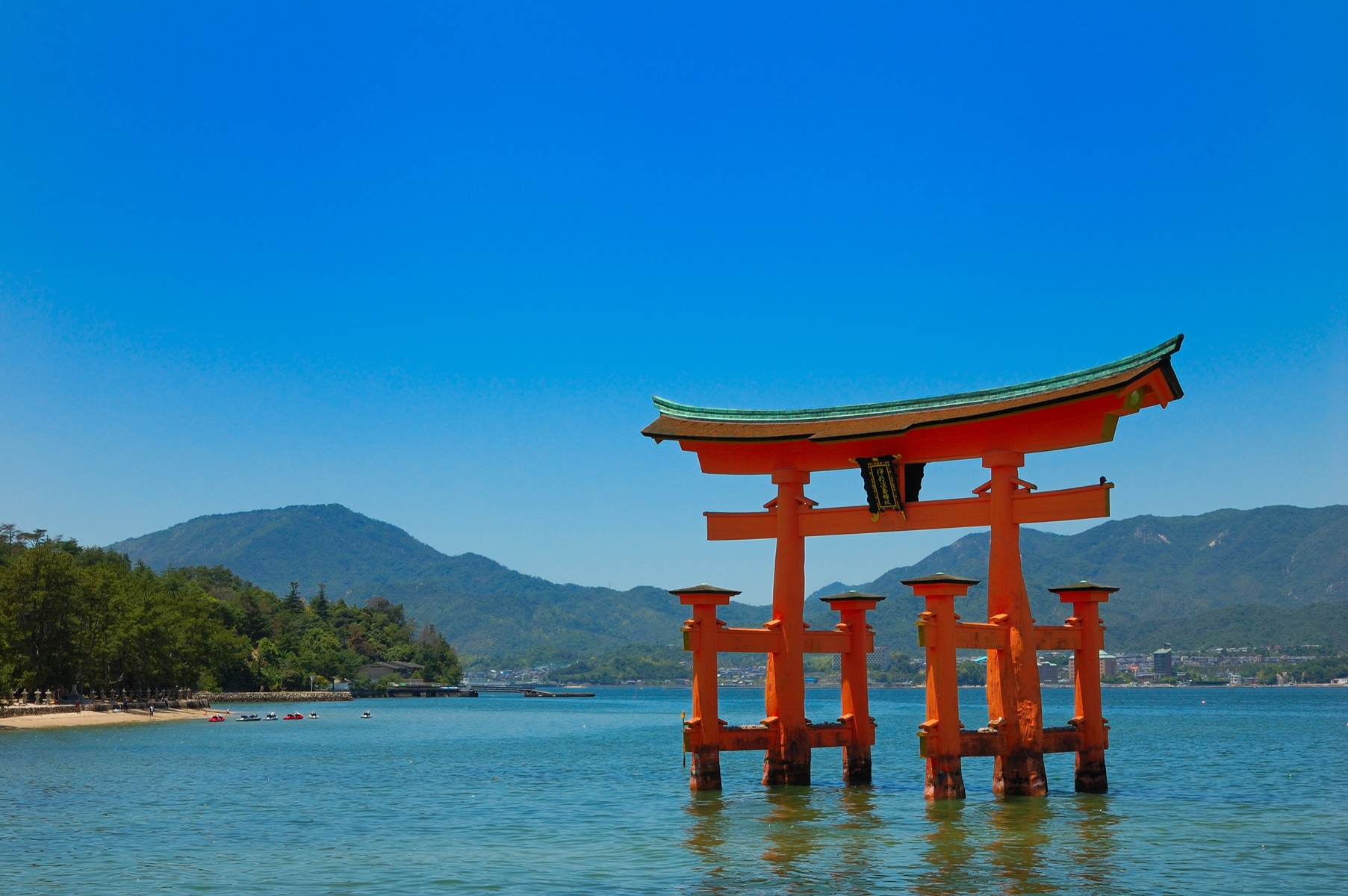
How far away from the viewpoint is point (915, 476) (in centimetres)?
2467

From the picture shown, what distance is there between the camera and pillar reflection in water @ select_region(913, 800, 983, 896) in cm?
1628

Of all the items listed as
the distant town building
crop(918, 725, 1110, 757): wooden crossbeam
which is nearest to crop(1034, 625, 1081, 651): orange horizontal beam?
crop(918, 725, 1110, 757): wooden crossbeam

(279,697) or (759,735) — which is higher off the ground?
(759,735)

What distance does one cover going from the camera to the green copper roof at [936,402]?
21234 mm

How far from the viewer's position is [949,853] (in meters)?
18.7

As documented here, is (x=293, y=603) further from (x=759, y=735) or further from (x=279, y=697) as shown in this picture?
(x=759, y=735)

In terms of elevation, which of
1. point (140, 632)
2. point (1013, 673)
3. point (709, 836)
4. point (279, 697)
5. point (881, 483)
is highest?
point (881, 483)

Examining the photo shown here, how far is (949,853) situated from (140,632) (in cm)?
6472

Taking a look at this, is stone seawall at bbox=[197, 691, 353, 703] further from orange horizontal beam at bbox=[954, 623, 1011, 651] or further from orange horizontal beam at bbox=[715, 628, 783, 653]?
orange horizontal beam at bbox=[954, 623, 1011, 651]

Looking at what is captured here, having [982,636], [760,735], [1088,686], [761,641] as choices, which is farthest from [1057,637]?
[760,735]

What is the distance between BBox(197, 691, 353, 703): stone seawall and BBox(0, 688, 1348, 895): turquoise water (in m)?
65.7

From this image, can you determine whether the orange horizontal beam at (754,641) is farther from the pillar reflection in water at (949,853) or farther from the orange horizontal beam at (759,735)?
the pillar reflection in water at (949,853)

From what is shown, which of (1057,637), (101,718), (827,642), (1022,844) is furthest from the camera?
(101,718)

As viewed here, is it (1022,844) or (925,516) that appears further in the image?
(925,516)
